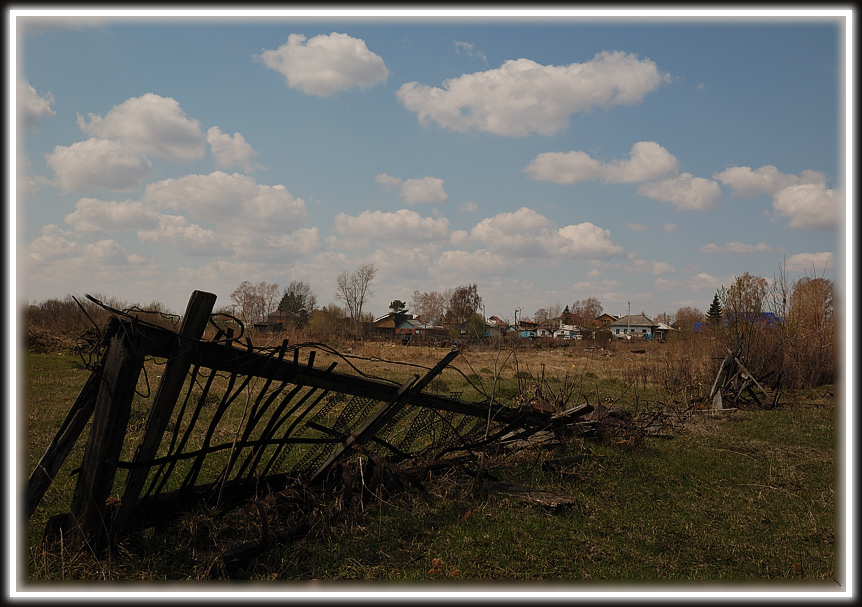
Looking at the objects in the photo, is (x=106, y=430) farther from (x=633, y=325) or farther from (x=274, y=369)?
(x=633, y=325)

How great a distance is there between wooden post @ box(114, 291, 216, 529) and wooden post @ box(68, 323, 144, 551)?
154 millimetres

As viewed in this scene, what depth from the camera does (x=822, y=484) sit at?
22.7 feet

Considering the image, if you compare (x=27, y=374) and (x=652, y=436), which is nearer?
(x=652, y=436)

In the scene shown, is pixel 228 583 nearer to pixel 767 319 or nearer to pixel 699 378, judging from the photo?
pixel 699 378

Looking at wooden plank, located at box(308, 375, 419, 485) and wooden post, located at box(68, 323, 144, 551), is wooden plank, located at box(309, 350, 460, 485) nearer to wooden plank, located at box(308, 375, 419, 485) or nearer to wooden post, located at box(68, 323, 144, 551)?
wooden plank, located at box(308, 375, 419, 485)

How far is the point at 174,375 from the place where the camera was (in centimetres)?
369

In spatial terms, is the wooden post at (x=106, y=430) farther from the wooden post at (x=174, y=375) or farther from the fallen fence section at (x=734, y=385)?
the fallen fence section at (x=734, y=385)

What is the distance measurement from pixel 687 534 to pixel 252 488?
12.2 feet

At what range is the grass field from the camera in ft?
12.8

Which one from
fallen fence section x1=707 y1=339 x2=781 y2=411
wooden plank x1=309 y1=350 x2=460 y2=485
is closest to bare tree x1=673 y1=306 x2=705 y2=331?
fallen fence section x1=707 y1=339 x2=781 y2=411

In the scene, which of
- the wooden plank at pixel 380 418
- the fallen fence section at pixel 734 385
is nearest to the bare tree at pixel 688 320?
the fallen fence section at pixel 734 385

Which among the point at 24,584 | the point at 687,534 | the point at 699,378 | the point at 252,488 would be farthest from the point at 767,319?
the point at 24,584

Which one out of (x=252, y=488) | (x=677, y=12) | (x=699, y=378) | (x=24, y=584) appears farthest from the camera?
(x=699, y=378)

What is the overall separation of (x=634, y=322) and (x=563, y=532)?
102 metres
